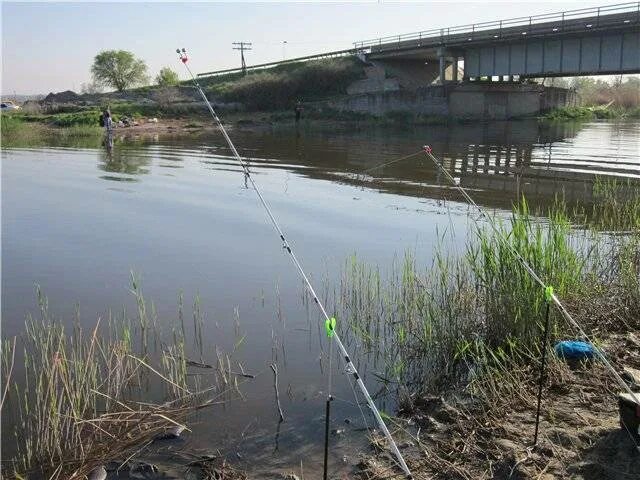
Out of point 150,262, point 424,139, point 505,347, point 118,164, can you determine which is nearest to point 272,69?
point 424,139

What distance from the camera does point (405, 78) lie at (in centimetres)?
7475

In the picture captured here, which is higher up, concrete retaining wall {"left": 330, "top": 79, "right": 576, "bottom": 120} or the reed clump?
concrete retaining wall {"left": 330, "top": 79, "right": 576, "bottom": 120}

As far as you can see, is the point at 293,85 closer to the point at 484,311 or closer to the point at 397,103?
the point at 397,103

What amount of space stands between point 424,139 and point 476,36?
23389 mm

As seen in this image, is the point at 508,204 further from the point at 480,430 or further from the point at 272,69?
the point at 272,69

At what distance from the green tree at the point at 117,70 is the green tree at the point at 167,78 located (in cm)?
742

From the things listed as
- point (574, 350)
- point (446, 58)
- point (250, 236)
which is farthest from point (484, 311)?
point (446, 58)

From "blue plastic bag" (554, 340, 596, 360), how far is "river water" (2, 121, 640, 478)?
1860mm

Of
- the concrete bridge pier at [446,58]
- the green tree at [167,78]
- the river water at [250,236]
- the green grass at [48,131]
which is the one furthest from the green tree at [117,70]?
the river water at [250,236]

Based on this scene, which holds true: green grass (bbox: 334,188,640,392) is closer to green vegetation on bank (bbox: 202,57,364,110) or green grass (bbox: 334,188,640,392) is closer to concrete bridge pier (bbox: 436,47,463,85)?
concrete bridge pier (bbox: 436,47,463,85)

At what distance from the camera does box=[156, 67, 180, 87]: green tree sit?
295 feet

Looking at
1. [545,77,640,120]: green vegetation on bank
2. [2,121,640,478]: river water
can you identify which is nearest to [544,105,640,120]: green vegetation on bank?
[545,77,640,120]: green vegetation on bank

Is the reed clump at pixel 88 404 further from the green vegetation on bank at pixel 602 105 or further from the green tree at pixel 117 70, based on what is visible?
the green tree at pixel 117 70

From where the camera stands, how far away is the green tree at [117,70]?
100000mm
